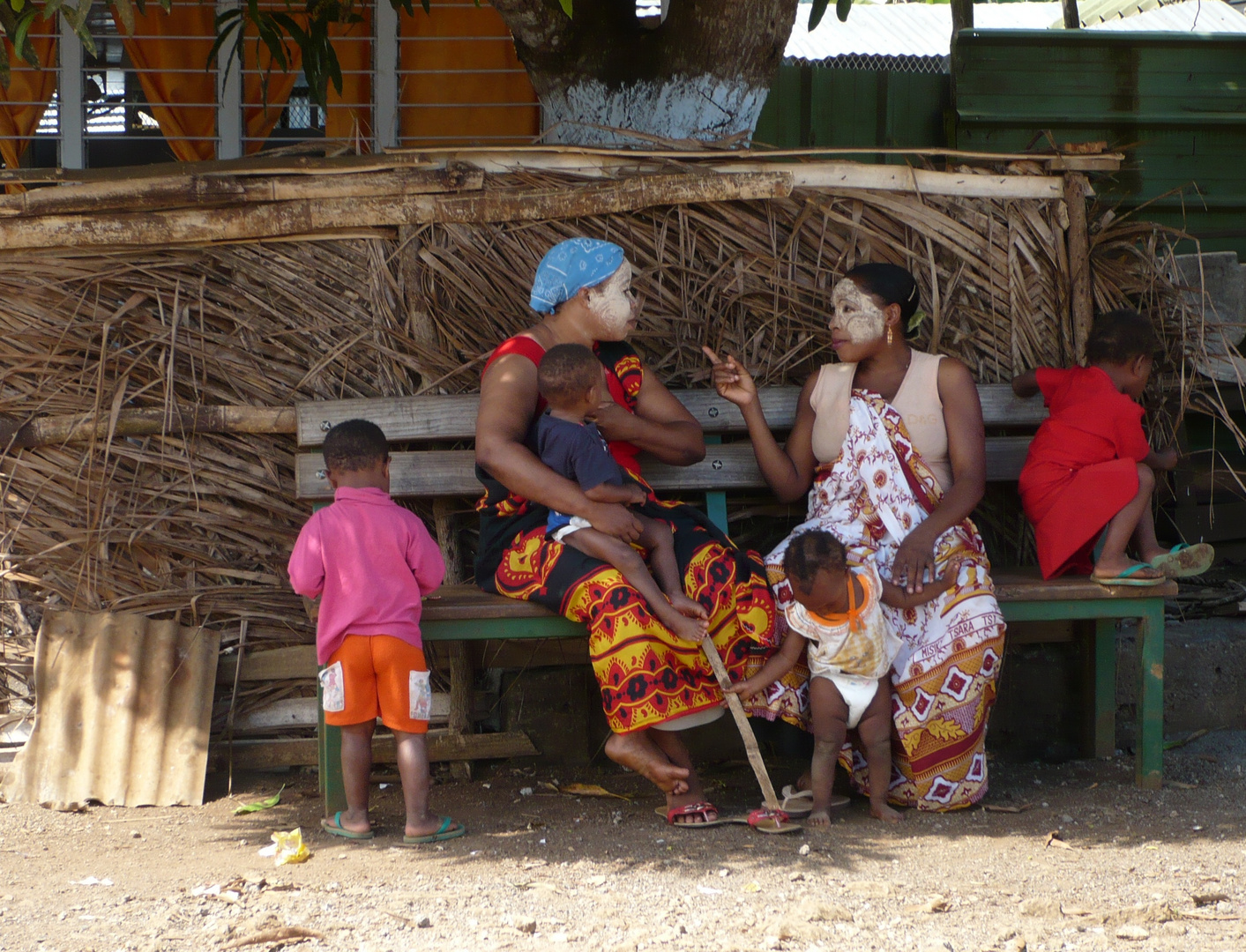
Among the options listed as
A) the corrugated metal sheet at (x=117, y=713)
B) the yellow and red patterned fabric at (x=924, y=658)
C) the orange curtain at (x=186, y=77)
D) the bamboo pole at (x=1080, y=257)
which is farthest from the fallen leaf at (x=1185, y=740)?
the orange curtain at (x=186, y=77)

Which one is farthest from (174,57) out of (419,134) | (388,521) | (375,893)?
(375,893)

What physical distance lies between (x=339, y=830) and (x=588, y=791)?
2.67ft

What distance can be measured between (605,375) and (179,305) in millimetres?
1455

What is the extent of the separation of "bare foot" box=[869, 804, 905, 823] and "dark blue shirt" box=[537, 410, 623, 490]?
1.11 metres

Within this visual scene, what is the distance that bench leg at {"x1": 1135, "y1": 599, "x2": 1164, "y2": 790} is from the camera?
136 inches

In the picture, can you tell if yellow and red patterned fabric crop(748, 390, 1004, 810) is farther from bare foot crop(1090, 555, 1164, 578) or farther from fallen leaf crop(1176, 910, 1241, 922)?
fallen leaf crop(1176, 910, 1241, 922)

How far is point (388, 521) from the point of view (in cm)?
311

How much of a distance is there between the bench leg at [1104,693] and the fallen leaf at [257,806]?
8.51 ft

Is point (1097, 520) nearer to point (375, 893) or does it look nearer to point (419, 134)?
point (375, 893)

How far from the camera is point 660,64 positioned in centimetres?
424

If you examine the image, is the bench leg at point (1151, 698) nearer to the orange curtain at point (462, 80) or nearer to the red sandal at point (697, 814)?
the red sandal at point (697, 814)

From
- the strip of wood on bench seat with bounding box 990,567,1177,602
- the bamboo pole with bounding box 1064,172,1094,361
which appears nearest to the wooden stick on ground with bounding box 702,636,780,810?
the strip of wood on bench seat with bounding box 990,567,1177,602

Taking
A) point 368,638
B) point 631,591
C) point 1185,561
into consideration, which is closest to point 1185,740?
point 1185,561

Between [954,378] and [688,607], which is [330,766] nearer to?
[688,607]
